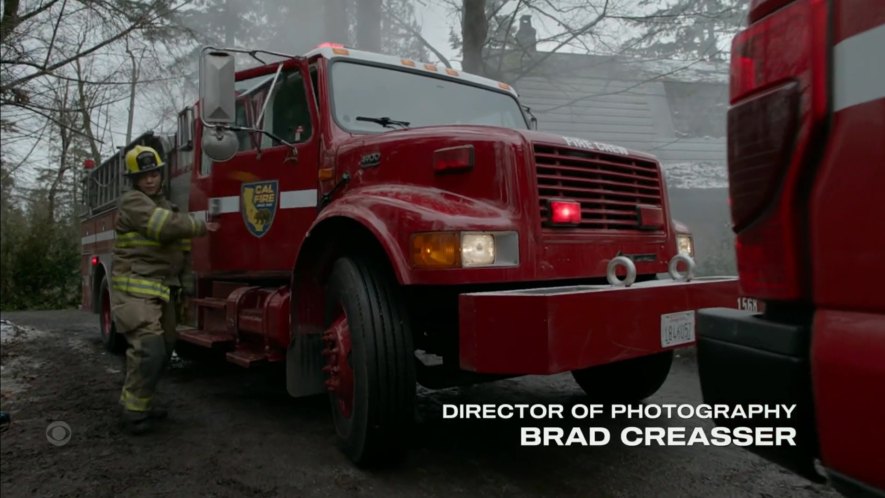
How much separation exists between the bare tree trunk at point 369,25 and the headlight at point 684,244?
307 inches

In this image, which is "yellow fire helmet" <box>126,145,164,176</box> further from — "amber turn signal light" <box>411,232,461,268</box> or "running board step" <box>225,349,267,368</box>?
"amber turn signal light" <box>411,232,461,268</box>

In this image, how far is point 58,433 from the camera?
12.6 feet

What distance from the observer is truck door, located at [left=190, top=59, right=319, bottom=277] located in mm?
3938

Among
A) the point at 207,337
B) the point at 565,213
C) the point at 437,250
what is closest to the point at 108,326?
the point at 207,337

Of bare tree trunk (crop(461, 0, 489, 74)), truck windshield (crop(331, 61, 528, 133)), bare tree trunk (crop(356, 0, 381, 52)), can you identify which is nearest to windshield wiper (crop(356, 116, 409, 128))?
truck windshield (crop(331, 61, 528, 133))

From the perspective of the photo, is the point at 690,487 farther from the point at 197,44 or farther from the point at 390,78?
the point at 197,44

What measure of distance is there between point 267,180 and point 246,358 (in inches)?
46.2

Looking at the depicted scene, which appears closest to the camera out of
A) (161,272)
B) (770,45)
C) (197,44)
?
(770,45)

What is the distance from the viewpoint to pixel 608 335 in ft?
8.43

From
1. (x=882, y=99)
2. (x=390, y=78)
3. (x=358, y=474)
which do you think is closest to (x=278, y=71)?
(x=390, y=78)

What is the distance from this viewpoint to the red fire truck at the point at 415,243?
269 centimetres

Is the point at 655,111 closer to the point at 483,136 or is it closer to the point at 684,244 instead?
the point at 684,244

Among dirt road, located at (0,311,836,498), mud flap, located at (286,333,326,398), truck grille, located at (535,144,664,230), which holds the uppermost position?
truck grille, located at (535,144,664,230)

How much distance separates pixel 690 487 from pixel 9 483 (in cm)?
330
